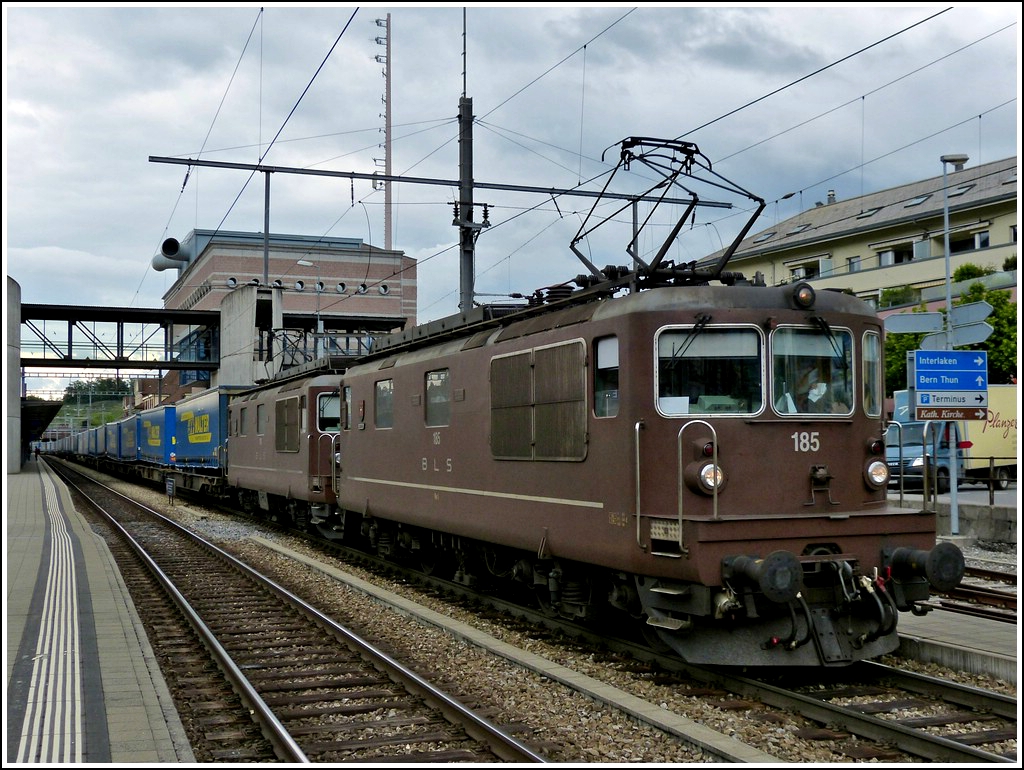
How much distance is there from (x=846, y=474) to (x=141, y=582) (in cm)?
1078

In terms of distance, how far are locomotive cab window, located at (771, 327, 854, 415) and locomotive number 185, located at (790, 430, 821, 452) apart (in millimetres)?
171

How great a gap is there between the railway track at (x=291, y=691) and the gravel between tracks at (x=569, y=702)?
366 millimetres

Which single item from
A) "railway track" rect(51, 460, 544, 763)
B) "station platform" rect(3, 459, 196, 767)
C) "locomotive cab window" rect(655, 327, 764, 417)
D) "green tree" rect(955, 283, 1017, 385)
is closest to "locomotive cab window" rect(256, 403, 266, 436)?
"station platform" rect(3, 459, 196, 767)

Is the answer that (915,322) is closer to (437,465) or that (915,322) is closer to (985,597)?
(985,597)

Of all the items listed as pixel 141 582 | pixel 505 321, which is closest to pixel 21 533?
pixel 141 582

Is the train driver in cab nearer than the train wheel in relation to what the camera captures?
Yes

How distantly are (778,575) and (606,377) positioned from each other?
233 cm

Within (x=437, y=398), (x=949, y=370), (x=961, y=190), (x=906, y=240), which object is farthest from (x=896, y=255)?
(x=437, y=398)

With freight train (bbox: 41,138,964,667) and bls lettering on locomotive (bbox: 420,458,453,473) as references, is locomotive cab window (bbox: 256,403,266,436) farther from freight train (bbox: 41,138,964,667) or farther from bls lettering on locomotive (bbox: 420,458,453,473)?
freight train (bbox: 41,138,964,667)

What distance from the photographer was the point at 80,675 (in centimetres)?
821

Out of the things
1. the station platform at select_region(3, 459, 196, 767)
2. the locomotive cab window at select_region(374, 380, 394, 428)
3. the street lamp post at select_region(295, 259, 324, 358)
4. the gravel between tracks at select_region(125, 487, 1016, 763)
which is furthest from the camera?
the street lamp post at select_region(295, 259, 324, 358)

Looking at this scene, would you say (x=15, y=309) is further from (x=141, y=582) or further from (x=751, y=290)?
(x=751, y=290)

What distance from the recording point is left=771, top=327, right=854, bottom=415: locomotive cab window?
8.30m

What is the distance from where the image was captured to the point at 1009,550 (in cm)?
1680
